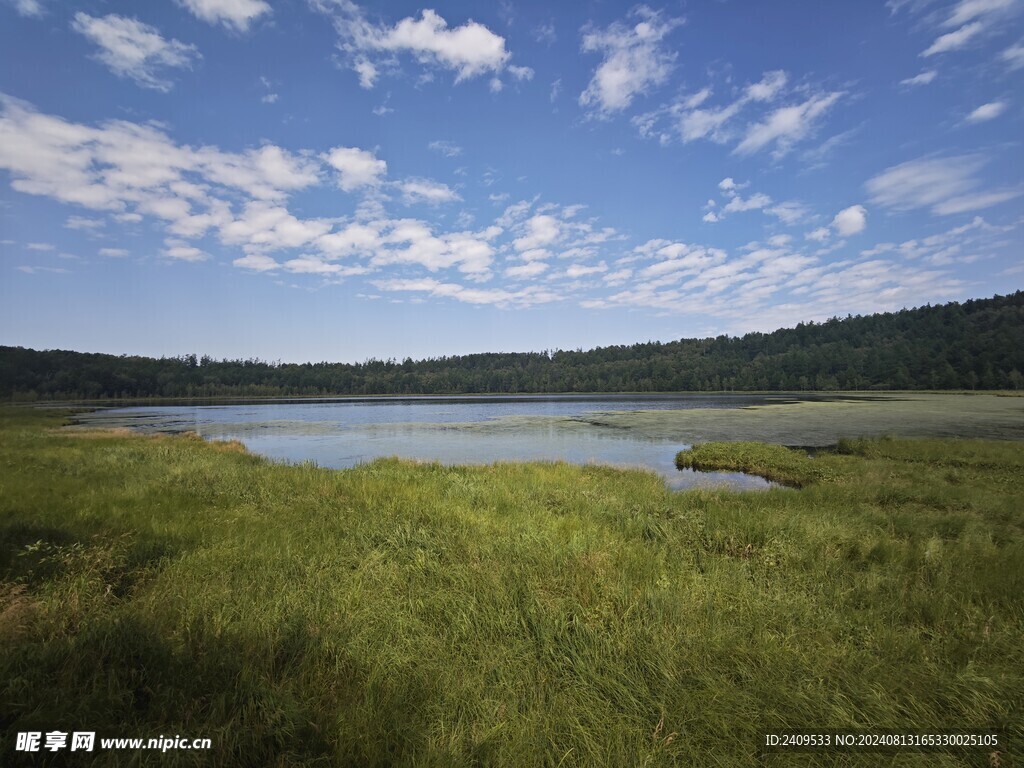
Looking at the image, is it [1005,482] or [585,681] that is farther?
[1005,482]

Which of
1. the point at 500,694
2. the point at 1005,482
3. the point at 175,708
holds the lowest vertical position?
the point at 1005,482

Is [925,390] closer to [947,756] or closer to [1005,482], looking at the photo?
[1005,482]

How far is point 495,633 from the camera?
19.8 feet

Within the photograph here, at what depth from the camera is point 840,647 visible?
5.50 m

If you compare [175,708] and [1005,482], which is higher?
[175,708]

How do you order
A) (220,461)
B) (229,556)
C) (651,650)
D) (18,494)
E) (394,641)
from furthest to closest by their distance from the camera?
(220,461), (18,494), (229,556), (394,641), (651,650)

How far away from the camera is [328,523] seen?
1105 centimetres

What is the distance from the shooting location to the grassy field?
405 cm

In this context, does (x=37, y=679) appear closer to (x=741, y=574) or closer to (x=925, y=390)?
(x=741, y=574)

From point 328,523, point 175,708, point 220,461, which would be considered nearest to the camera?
point 175,708

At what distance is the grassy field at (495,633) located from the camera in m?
4.05

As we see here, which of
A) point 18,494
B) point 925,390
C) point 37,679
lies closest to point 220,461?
point 18,494

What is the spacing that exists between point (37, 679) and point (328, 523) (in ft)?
22.2

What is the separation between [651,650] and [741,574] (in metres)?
3.37
